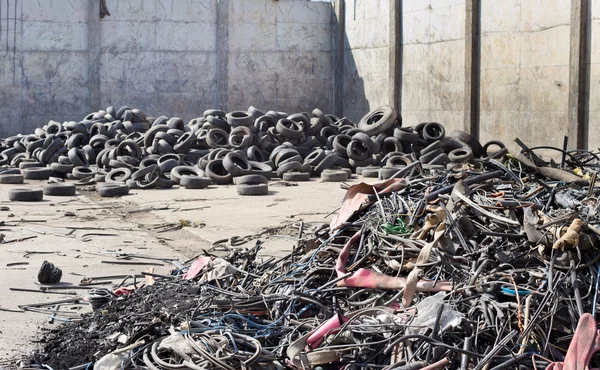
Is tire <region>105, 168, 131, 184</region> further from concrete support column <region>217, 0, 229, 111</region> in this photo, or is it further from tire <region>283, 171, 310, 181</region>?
concrete support column <region>217, 0, 229, 111</region>

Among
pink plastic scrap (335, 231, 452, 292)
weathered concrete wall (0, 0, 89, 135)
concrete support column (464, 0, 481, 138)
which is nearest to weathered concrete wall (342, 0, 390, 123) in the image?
concrete support column (464, 0, 481, 138)

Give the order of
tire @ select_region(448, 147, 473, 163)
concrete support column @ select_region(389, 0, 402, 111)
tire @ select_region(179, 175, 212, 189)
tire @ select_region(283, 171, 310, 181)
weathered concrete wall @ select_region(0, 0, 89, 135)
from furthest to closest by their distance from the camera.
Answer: weathered concrete wall @ select_region(0, 0, 89, 135)
concrete support column @ select_region(389, 0, 402, 111)
tire @ select_region(448, 147, 473, 163)
tire @ select_region(283, 171, 310, 181)
tire @ select_region(179, 175, 212, 189)

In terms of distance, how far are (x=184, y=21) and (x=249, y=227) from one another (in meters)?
15.4

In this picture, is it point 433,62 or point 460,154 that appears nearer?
point 460,154

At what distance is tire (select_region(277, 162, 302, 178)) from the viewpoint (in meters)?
16.5

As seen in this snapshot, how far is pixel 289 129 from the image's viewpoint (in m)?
18.1

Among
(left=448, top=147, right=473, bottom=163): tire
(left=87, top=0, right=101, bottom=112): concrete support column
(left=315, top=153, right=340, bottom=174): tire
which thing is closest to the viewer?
(left=448, top=147, right=473, bottom=163): tire

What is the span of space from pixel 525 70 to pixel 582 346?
14.1 m

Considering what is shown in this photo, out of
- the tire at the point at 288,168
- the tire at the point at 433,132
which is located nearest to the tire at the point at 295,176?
the tire at the point at 288,168

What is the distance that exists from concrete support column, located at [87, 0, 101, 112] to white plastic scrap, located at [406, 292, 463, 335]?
830 inches

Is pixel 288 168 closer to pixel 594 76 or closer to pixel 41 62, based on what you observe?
pixel 594 76

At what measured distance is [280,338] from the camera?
4.80 m

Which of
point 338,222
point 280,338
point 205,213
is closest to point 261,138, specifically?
point 205,213

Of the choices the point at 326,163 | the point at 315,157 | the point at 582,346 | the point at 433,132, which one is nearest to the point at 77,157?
the point at 315,157
